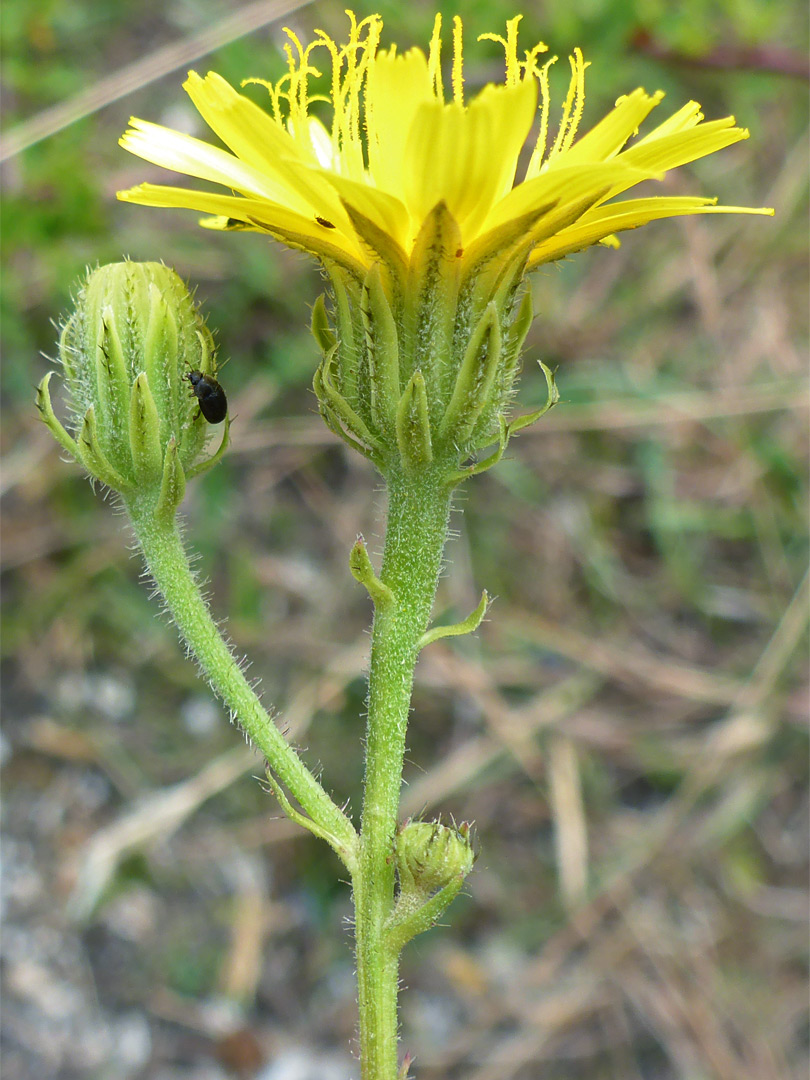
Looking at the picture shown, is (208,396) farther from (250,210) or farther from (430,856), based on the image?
(430,856)

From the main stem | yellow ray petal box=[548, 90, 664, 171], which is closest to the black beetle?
the main stem

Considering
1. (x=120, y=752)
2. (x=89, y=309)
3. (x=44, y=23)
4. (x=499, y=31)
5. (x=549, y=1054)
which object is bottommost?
(x=549, y=1054)

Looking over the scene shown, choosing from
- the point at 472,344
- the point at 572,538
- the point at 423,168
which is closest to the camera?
the point at 423,168

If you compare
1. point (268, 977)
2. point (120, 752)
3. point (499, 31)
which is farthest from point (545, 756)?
point (499, 31)

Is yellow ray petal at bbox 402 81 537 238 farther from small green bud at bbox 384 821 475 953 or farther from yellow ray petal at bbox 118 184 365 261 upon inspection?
small green bud at bbox 384 821 475 953

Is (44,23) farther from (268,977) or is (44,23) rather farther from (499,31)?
(268,977)
